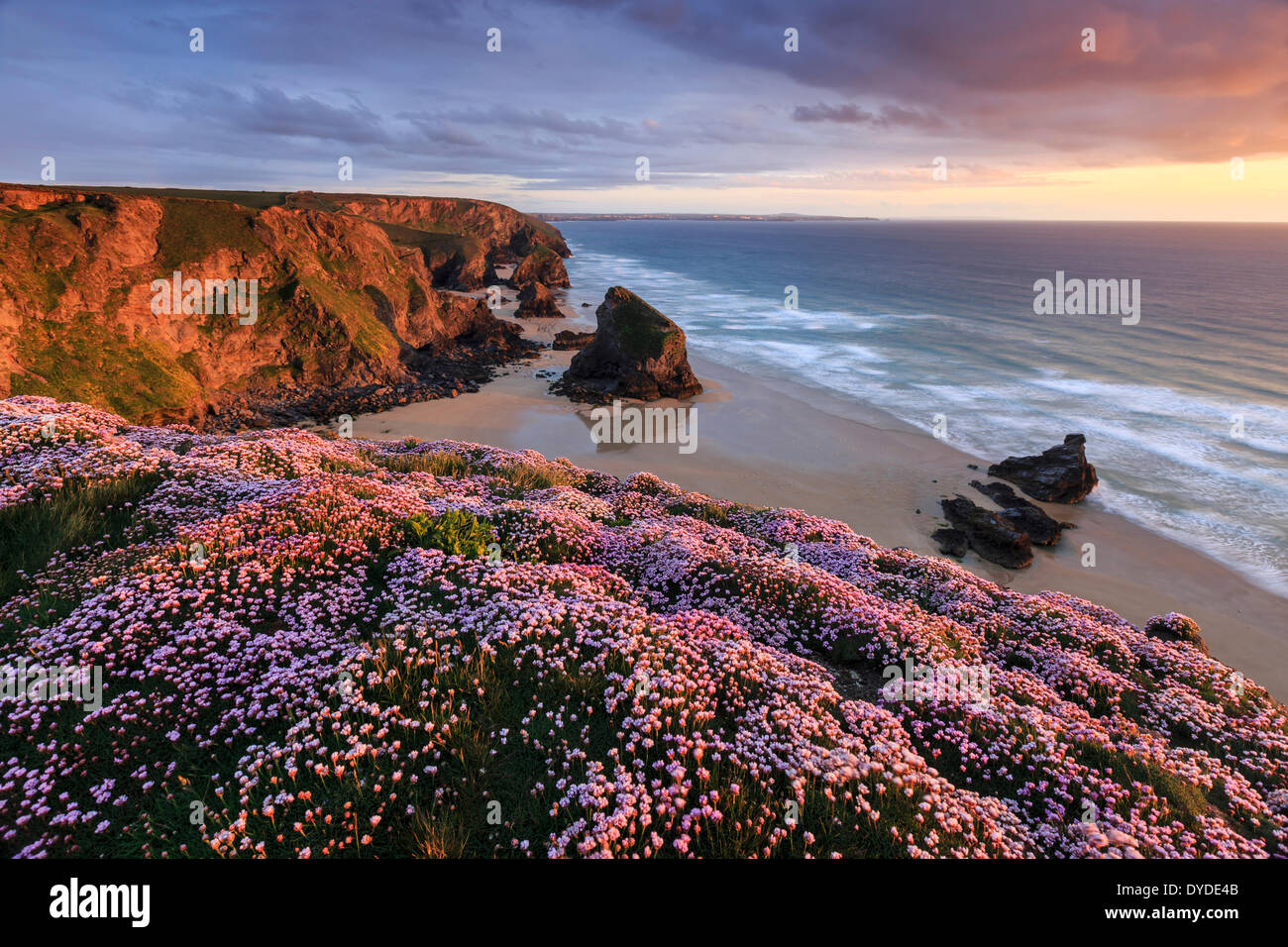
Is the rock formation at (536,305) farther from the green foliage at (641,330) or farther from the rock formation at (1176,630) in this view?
the rock formation at (1176,630)

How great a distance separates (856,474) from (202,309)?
42.3m

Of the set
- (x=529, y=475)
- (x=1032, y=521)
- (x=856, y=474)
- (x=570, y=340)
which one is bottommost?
(x=1032, y=521)

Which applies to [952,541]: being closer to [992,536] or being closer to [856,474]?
[992,536]

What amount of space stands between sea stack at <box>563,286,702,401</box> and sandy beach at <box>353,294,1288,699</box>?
2804 mm

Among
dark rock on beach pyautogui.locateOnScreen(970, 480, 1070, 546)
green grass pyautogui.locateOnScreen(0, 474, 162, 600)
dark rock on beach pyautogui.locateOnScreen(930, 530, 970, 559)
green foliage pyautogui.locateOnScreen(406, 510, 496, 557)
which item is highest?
green grass pyautogui.locateOnScreen(0, 474, 162, 600)

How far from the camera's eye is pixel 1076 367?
56125 mm

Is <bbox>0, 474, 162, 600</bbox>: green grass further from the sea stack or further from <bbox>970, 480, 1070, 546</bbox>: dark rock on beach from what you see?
the sea stack

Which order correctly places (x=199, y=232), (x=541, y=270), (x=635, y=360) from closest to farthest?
(x=199, y=232) < (x=635, y=360) < (x=541, y=270)

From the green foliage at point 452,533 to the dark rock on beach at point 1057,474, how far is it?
30.2 meters

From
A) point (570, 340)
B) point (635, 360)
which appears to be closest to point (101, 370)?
point (635, 360)

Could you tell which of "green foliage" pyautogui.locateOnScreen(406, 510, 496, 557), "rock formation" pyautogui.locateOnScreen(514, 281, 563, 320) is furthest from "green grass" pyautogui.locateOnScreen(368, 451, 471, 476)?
"rock formation" pyautogui.locateOnScreen(514, 281, 563, 320)

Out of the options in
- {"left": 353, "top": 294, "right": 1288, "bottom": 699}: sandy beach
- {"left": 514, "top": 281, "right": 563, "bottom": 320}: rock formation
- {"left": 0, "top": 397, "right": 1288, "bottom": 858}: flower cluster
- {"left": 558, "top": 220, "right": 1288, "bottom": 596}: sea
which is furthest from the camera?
{"left": 514, "top": 281, "right": 563, "bottom": 320}: rock formation

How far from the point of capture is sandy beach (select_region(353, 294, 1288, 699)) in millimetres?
21188

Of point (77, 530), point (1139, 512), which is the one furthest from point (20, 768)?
point (1139, 512)
